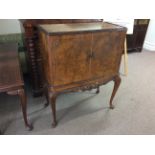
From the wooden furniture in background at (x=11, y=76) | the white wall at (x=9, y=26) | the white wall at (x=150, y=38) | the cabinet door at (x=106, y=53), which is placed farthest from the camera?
the white wall at (x=150, y=38)

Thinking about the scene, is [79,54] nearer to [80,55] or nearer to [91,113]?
[80,55]

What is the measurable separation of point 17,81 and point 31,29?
1.93 feet

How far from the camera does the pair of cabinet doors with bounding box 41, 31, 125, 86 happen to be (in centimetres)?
126

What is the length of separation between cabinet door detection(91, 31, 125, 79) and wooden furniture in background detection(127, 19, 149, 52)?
6.79 ft

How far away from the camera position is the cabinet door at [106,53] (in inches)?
54.4

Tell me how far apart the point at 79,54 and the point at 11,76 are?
59cm

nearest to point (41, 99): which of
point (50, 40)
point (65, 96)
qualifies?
point (65, 96)

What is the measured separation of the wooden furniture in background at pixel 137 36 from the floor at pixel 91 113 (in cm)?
137

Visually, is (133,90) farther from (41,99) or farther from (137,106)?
(41,99)

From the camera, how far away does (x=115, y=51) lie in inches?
59.8

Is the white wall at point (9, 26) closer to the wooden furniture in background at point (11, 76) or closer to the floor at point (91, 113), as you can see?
the wooden furniture in background at point (11, 76)

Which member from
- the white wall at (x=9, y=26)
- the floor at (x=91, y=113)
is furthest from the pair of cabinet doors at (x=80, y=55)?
the white wall at (x=9, y=26)

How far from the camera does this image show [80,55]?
1.37m
